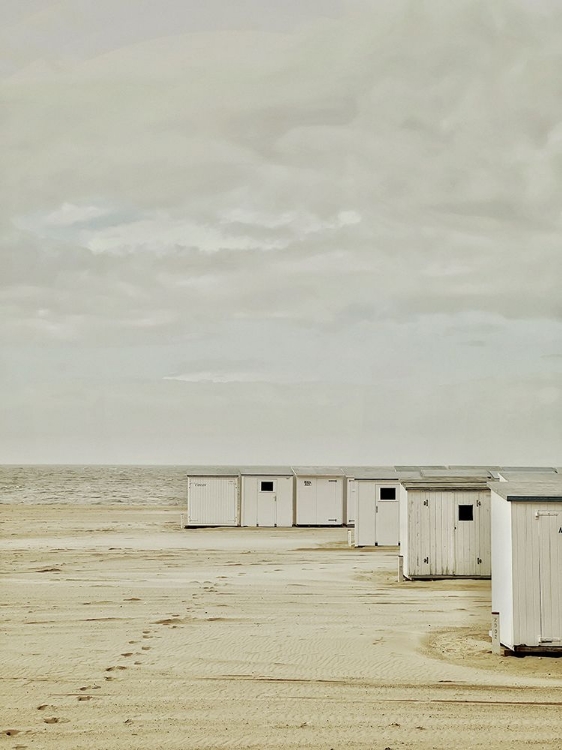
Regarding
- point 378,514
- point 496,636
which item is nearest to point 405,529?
point 378,514

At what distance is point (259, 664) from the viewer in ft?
44.9

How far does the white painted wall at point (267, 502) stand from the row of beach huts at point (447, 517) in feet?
0.16

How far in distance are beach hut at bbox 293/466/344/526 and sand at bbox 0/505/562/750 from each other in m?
13.6

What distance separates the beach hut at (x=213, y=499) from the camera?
39.1 m

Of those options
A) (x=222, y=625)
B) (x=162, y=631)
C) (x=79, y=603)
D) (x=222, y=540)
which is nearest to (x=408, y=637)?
(x=222, y=625)

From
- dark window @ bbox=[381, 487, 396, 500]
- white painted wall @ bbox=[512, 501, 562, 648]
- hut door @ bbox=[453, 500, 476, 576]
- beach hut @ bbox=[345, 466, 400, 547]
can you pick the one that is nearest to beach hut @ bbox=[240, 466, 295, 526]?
beach hut @ bbox=[345, 466, 400, 547]

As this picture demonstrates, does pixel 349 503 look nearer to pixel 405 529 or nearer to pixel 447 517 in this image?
pixel 405 529

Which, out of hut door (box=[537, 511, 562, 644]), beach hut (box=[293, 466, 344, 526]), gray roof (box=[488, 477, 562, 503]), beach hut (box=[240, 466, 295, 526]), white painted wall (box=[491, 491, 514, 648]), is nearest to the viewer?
hut door (box=[537, 511, 562, 644])

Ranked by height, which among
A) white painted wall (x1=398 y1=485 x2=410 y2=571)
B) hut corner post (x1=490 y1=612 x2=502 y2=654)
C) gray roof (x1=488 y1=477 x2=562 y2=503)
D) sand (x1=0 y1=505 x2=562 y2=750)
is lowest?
sand (x1=0 y1=505 x2=562 y2=750)

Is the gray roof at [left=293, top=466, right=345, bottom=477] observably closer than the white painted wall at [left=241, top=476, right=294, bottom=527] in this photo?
No

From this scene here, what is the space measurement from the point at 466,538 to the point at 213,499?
19167mm

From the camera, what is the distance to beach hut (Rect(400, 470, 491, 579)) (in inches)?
864

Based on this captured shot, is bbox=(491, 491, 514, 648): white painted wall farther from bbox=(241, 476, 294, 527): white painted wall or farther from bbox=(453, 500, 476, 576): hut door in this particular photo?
bbox=(241, 476, 294, 527): white painted wall

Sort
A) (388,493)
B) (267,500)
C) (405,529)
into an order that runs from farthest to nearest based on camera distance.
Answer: (267,500), (388,493), (405,529)
